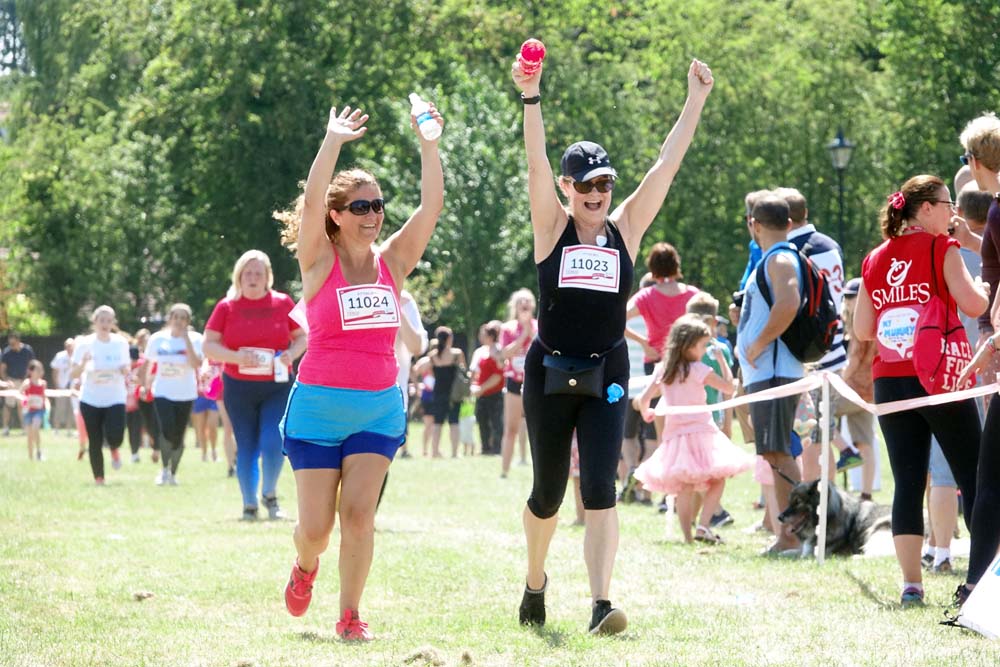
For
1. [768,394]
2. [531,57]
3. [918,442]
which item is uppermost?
[531,57]

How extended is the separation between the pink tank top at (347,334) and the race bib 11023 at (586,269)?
0.78 meters

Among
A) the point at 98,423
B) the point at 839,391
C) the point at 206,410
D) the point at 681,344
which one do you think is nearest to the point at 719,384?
the point at 681,344

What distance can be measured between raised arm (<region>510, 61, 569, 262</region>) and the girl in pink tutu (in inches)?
158

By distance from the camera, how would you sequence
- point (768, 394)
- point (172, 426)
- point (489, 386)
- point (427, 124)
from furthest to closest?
1. point (489, 386)
2. point (172, 426)
3. point (768, 394)
4. point (427, 124)

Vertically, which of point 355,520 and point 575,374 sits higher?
point 575,374

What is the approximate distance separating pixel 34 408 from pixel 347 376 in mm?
18992

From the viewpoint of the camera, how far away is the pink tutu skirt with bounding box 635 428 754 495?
35.2 ft

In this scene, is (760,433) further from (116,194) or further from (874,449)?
(116,194)

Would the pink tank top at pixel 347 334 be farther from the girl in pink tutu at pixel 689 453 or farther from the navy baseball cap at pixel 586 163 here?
the girl in pink tutu at pixel 689 453

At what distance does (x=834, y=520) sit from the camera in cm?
991

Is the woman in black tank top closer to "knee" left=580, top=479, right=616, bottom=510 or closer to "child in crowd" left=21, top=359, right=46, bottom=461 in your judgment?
"knee" left=580, top=479, right=616, bottom=510

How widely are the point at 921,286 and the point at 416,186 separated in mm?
34787

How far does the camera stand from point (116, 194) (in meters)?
44.8

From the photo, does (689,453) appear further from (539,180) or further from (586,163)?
(539,180)
